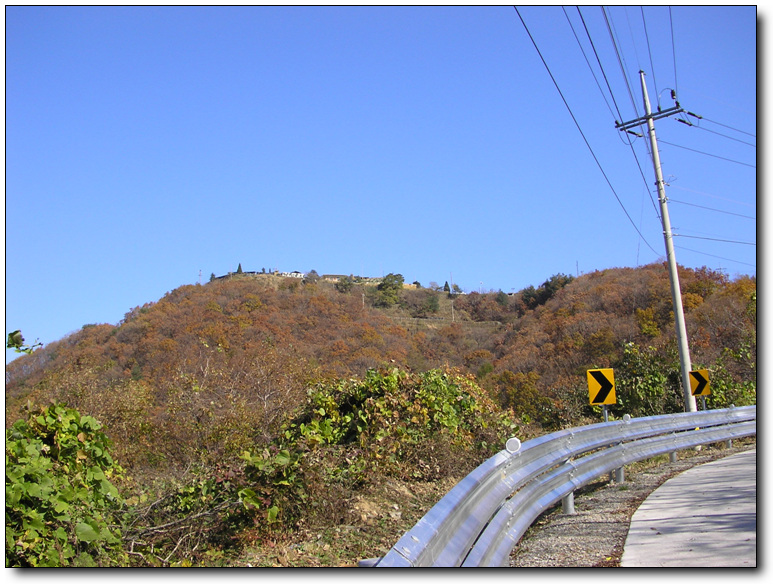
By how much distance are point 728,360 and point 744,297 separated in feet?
50.7

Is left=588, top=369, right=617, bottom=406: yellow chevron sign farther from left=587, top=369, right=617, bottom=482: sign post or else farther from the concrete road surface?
the concrete road surface

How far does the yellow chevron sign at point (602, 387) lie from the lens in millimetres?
11758

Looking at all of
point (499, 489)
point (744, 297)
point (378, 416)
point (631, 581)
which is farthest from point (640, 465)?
point (744, 297)

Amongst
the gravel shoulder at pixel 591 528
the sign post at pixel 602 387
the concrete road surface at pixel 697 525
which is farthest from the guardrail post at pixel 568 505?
the sign post at pixel 602 387

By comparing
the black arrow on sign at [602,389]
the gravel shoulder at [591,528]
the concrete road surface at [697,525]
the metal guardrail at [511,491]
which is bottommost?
the gravel shoulder at [591,528]

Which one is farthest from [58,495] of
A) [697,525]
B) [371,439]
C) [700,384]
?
[700,384]

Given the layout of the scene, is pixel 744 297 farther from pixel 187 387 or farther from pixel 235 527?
pixel 235 527

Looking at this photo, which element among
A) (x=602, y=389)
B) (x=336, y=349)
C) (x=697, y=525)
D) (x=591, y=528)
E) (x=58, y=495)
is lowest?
(x=591, y=528)

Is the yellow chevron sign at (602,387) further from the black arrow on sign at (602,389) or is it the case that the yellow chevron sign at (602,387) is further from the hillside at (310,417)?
the hillside at (310,417)

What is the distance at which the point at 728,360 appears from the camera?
83.6ft

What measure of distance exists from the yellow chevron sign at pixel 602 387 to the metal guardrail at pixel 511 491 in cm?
87

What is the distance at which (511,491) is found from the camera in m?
5.80

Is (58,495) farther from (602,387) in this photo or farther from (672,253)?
(672,253)

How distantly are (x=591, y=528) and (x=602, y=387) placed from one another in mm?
5169
